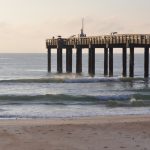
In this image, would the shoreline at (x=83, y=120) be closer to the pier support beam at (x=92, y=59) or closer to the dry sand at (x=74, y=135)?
the dry sand at (x=74, y=135)

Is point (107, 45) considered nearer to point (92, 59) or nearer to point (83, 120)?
point (92, 59)

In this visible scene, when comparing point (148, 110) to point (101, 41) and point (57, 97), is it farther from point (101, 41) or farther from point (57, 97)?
point (101, 41)

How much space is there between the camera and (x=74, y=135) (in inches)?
587

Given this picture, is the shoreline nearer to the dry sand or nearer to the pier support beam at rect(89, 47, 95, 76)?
the dry sand

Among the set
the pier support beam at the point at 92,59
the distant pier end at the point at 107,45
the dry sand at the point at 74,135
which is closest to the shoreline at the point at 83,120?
the dry sand at the point at 74,135

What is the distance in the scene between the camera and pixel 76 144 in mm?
13523

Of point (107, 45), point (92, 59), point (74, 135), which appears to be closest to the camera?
point (74, 135)

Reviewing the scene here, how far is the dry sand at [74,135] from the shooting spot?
13287mm

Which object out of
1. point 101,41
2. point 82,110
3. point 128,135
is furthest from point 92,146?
point 101,41

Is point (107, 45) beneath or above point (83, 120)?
above

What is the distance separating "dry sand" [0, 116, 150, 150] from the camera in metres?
13.3

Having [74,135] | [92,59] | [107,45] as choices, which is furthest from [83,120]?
[92,59]

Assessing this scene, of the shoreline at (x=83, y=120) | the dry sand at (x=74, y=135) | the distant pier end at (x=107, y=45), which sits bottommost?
the shoreline at (x=83, y=120)

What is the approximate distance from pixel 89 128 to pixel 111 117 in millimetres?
4231
